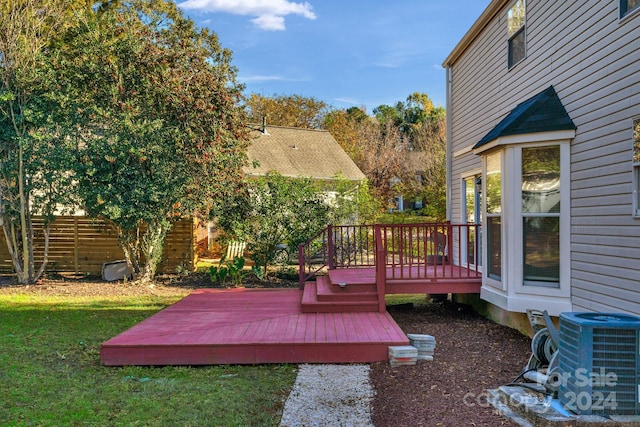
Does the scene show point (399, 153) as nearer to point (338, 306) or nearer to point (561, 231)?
point (338, 306)

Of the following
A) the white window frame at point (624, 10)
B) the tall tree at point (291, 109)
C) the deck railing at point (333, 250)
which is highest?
the tall tree at point (291, 109)

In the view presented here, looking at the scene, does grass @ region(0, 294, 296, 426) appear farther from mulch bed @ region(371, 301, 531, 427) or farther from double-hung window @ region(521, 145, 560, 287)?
double-hung window @ region(521, 145, 560, 287)

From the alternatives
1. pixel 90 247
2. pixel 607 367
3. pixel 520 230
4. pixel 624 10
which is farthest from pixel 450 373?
pixel 90 247

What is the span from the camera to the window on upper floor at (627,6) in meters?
4.26

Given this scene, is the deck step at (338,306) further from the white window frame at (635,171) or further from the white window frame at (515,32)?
the white window frame at (515,32)

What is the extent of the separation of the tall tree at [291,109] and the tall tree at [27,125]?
21.4 m

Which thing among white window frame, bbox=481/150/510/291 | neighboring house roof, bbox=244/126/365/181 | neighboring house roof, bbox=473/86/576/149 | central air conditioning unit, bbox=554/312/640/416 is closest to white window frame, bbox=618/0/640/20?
neighboring house roof, bbox=473/86/576/149

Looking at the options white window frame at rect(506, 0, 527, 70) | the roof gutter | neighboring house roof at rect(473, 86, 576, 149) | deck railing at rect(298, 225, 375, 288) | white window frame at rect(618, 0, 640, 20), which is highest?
the roof gutter

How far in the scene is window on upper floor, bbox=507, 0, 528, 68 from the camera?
652 centimetres

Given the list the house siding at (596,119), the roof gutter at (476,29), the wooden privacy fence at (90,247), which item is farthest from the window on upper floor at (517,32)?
the wooden privacy fence at (90,247)

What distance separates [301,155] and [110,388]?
1655 cm

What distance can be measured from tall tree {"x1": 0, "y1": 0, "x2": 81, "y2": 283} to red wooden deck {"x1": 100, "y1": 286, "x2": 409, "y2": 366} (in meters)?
5.17

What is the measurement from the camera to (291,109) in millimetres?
32438

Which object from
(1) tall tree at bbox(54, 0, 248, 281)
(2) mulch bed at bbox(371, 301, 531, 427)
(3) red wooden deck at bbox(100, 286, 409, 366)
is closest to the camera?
(2) mulch bed at bbox(371, 301, 531, 427)
